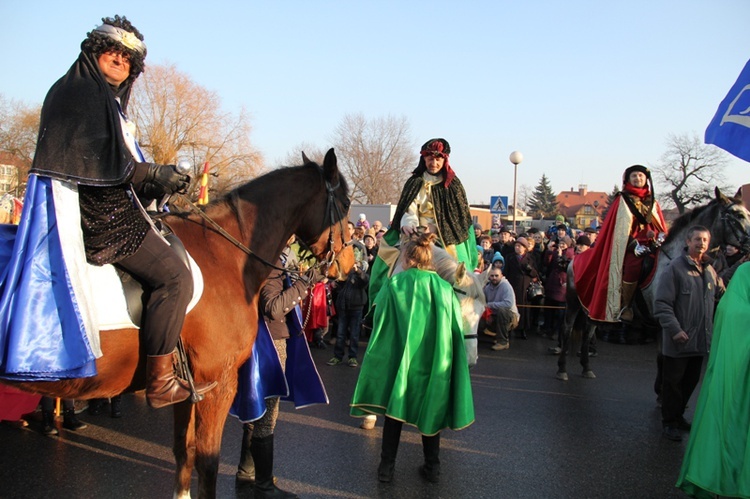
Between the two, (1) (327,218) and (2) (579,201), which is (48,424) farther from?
(2) (579,201)

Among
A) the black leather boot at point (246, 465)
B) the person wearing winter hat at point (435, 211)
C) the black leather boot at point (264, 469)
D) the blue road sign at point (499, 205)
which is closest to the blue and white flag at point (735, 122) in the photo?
the person wearing winter hat at point (435, 211)

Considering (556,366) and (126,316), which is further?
(556,366)

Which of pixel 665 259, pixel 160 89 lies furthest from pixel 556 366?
pixel 160 89

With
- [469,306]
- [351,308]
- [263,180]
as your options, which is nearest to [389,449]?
[469,306]

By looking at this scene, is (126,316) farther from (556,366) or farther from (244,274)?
(556,366)

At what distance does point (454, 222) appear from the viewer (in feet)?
18.8

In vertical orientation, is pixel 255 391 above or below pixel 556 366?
above

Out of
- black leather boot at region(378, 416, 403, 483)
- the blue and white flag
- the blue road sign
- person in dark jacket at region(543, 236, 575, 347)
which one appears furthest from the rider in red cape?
the blue road sign

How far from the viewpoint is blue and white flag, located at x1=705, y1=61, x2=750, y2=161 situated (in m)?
3.65

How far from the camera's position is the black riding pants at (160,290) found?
289 centimetres

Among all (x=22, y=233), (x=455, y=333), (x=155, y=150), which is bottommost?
(x=455, y=333)

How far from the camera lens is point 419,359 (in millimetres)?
4293

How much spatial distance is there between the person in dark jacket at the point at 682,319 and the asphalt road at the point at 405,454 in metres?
0.46

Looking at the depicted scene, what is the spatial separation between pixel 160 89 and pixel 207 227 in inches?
1164
